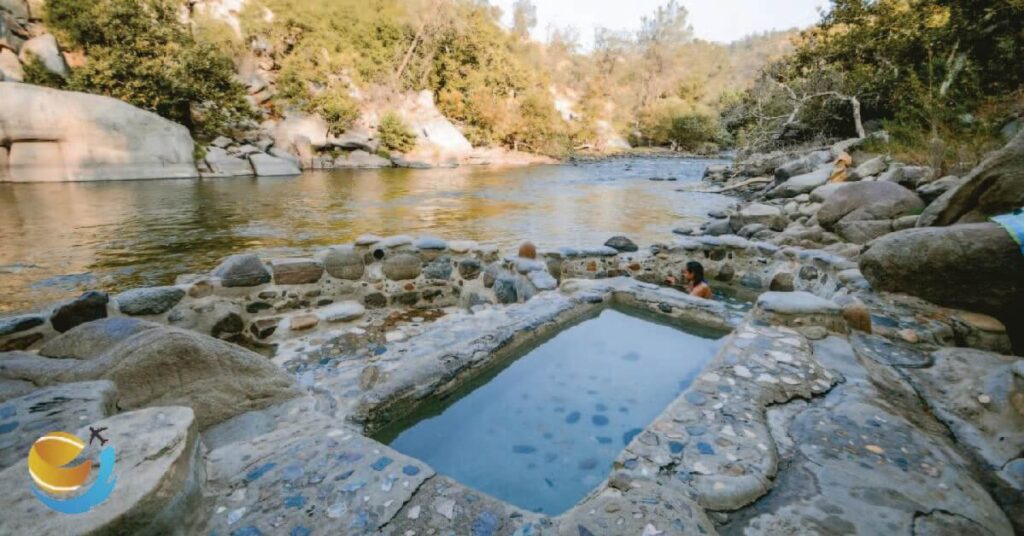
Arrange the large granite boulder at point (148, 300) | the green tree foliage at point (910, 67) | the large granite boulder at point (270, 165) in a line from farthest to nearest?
the large granite boulder at point (270, 165), the green tree foliage at point (910, 67), the large granite boulder at point (148, 300)

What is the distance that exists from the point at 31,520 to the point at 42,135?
19.4 m

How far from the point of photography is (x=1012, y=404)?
6.89 ft

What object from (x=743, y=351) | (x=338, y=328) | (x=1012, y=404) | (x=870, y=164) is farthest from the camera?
(x=870, y=164)

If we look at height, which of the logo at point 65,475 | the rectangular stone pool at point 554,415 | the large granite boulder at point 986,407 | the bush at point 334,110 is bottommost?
the rectangular stone pool at point 554,415

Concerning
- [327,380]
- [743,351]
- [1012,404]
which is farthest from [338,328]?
[1012,404]

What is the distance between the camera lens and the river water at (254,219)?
6656mm

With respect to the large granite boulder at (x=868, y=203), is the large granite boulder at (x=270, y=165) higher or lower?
higher

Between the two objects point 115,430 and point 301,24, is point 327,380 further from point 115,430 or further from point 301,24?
point 301,24

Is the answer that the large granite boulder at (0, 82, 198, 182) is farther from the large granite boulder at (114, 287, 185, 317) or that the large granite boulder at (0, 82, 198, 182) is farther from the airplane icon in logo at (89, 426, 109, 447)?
the airplane icon in logo at (89, 426, 109, 447)

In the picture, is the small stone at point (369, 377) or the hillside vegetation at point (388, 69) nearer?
the small stone at point (369, 377)

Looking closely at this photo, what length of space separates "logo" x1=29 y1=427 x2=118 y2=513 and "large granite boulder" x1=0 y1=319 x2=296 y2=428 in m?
1.13

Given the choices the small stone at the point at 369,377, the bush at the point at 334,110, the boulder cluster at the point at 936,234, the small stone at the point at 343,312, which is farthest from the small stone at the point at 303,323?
the bush at the point at 334,110

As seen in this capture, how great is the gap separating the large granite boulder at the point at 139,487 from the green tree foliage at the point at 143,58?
23154mm

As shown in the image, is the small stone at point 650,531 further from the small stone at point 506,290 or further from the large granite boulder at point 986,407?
the small stone at point 506,290
